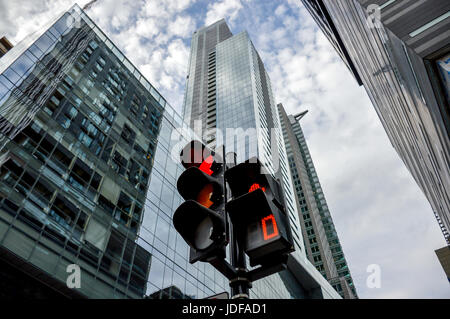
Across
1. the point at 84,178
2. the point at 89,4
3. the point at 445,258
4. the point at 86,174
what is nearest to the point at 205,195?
the point at 84,178

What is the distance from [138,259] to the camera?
72.4 feet

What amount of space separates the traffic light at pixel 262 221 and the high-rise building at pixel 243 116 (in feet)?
136

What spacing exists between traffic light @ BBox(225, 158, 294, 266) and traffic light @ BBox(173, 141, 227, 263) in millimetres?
173

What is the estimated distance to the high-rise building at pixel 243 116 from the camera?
6192 centimetres

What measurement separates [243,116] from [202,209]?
91761 mm

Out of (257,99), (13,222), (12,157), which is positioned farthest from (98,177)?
(257,99)

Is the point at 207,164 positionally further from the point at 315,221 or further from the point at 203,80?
the point at 315,221

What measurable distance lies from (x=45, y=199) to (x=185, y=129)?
22.3 metres

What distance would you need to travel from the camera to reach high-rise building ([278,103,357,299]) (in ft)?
395

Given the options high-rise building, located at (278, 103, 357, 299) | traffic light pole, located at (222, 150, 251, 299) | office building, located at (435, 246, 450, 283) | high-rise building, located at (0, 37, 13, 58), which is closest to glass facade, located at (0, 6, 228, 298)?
traffic light pole, located at (222, 150, 251, 299)

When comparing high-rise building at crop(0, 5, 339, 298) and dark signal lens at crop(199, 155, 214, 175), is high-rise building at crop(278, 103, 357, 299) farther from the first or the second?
dark signal lens at crop(199, 155, 214, 175)

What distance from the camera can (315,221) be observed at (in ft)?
439

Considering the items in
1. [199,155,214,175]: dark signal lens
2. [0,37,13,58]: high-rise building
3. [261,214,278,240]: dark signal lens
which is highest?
[0,37,13,58]: high-rise building
